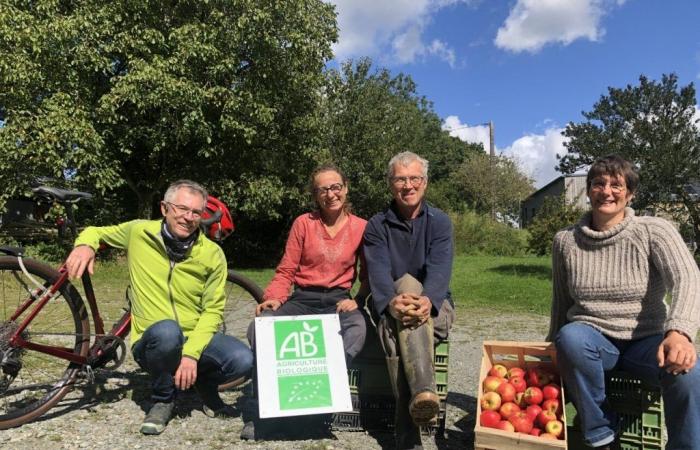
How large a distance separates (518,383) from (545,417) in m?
0.29

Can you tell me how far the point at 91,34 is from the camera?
12.4 m

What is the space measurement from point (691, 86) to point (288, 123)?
1087 centimetres

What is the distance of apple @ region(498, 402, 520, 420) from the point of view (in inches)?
107

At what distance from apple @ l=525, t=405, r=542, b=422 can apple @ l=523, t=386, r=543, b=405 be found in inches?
1.5

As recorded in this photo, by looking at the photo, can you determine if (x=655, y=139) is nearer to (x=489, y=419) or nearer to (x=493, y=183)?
(x=489, y=419)

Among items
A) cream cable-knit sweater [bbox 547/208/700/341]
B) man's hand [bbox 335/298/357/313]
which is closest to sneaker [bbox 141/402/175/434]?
man's hand [bbox 335/298/357/313]

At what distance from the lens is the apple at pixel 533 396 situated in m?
2.74

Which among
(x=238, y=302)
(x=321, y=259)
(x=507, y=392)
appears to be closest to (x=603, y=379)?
(x=507, y=392)


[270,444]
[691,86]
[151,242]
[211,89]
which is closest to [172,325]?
[151,242]

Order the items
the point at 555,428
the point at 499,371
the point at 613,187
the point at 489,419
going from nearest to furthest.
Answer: the point at 555,428 < the point at 489,419 < the point at 613,187 < the point at 499,371

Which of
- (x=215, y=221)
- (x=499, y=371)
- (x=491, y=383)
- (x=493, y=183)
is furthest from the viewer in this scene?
(x=493, y=183)

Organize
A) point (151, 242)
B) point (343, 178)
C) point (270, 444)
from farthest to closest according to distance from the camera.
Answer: point (343, 178), point (151, 242), point (270, 444)

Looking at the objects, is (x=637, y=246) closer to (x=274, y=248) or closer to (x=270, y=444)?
(x=270, y=444)

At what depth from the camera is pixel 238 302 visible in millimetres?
4441
